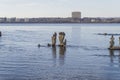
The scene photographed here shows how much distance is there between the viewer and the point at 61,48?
62.8m

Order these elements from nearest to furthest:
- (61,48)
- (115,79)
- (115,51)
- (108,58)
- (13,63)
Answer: (115,79)
(13,63)
(108,58)
(115,51)
(61,48)

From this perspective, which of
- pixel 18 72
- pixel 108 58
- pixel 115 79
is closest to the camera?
pixel 115 79

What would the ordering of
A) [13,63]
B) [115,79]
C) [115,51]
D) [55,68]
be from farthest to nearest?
[115,51]
[13,63]
[55,68]
[115,79]

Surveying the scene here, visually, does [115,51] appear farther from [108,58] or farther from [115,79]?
[115,79]

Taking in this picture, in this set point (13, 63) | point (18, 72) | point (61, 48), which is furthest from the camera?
point (61, 48)

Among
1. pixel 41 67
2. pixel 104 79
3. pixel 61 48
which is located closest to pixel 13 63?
pixel 41 67

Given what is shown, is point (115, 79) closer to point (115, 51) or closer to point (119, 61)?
point (119, 61)

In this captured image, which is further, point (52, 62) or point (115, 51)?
point (115, 51)

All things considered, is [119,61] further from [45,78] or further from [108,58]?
[45,78]

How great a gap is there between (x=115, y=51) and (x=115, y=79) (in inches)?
996

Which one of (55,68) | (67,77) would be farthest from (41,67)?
(67,77)

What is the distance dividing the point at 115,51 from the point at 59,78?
26.5 metres

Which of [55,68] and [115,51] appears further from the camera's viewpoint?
[115,51]

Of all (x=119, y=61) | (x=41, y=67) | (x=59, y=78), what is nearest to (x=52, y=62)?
(x=41, y=67)
